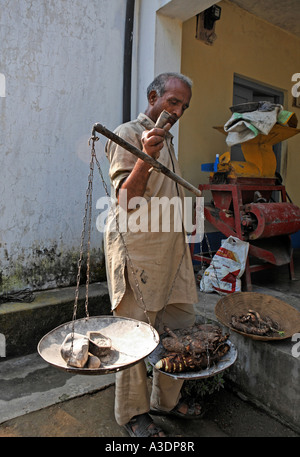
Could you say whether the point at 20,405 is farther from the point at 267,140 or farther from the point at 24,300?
the point at 267,140

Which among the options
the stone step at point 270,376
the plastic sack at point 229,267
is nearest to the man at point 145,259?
the stone step at point 270,376

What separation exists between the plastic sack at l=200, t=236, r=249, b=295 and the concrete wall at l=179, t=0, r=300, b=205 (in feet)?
4.88

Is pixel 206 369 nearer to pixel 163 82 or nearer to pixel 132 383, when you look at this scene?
pixel 132 383

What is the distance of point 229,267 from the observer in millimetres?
3463

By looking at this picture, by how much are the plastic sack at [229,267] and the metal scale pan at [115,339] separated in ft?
5.17

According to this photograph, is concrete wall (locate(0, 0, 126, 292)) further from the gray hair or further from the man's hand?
the man's hand

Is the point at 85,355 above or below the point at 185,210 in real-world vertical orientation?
below

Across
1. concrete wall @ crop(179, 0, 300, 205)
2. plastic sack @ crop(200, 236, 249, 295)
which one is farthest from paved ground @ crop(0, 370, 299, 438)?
concrete wall @ crop(179, 0, 300, 205)

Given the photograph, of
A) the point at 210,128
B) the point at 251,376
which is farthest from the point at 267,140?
the point at 251,376

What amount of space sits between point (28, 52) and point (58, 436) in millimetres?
3156

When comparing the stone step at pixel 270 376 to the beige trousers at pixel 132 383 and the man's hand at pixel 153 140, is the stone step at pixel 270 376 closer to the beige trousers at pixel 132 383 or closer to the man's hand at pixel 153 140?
the beige trousers at pixel 132 383

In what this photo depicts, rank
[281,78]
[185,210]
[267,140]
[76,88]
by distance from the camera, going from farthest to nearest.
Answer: [281,78], [267,140], [76,88], [185,210]

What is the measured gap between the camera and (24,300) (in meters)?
3.24
